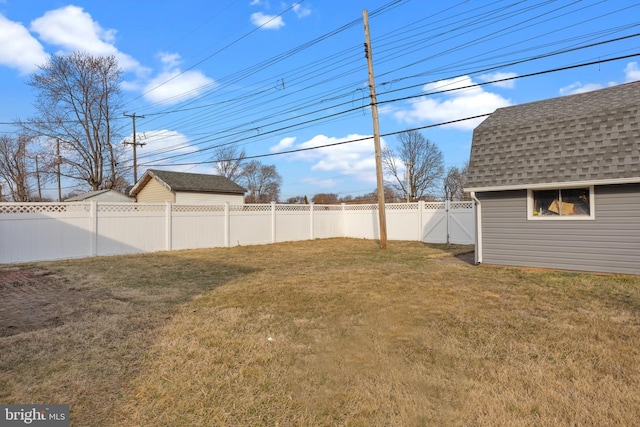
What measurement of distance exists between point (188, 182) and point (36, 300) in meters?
17.7

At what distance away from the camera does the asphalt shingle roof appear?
22141 mm

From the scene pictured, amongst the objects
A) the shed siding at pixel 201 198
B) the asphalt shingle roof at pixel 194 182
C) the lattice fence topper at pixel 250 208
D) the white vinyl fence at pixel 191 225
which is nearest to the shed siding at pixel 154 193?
the shed siding at pixel 201 198

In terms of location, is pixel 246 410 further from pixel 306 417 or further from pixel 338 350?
pixel 338 350

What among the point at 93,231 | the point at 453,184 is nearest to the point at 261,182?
the point at 453,184

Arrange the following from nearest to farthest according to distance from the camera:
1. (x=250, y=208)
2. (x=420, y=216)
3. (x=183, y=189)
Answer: (x=250, y=208)
(x=420, y=216)
(x=183, y=189)

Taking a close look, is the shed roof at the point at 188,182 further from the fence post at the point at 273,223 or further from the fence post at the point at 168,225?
the fence post at the point at 168,225

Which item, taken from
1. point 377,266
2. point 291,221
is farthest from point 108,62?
point 377,266

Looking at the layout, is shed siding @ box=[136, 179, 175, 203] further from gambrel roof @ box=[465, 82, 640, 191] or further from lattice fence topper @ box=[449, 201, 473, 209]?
gambrel roof @ box=[465, 82, 640, 191]

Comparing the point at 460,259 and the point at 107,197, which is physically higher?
the point at 107,197

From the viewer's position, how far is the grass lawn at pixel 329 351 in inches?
104

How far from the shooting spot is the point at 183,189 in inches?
869

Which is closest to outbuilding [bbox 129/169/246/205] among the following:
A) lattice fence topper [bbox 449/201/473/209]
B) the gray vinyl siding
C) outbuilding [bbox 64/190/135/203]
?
outbuilding [bbox 64/190/135/203]

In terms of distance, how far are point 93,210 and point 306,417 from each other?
11518 mm

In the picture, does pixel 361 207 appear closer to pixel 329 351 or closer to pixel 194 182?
pixel 194 182
